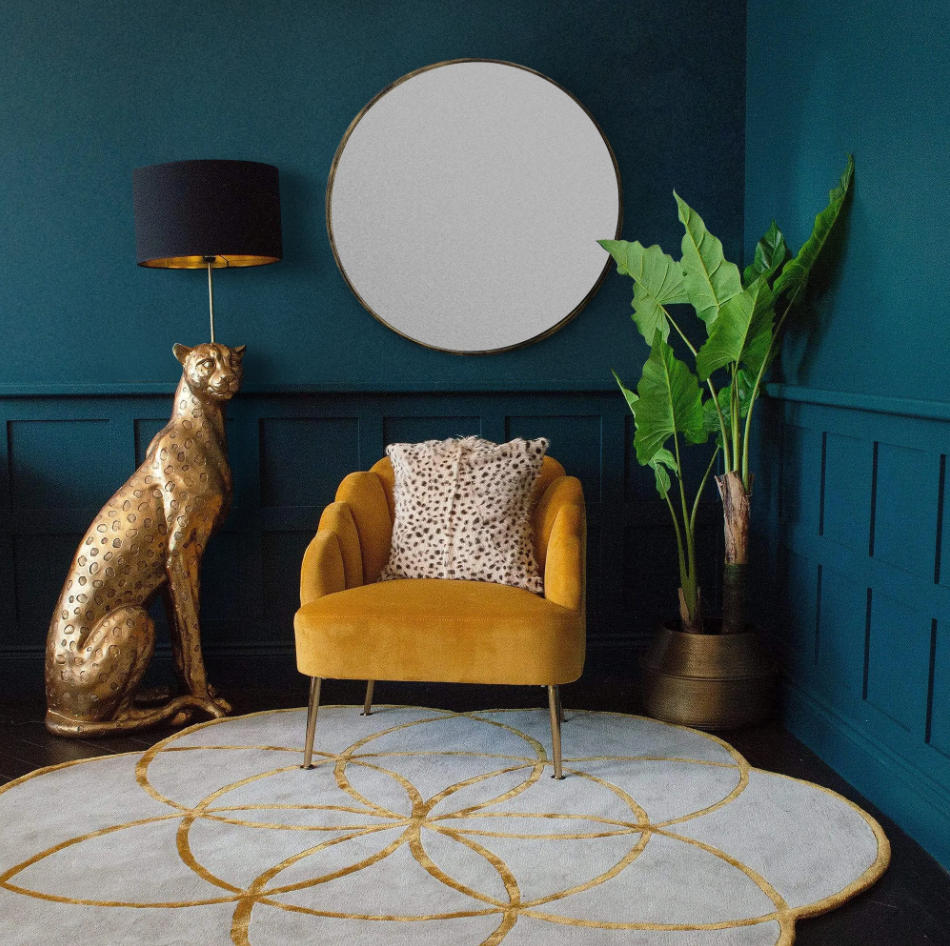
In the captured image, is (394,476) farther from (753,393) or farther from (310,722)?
(753,393)

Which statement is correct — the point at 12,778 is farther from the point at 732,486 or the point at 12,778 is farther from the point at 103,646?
the point at 732,486

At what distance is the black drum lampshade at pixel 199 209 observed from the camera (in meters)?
2.87

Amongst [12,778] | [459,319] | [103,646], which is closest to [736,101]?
[459,319]

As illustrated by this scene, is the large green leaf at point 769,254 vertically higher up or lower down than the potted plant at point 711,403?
higher up

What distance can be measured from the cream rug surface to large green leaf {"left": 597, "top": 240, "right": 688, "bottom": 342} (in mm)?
1240

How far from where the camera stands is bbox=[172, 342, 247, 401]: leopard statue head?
9.83 feet

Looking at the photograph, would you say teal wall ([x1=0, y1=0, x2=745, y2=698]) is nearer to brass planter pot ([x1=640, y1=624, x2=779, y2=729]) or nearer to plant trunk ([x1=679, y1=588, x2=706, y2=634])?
plant trunk ([x1=679, y1=588, x2=706, y2=634])

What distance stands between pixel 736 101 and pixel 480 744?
227cm

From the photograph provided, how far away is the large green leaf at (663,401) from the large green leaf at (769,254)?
379 mm

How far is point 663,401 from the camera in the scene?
2.85 m

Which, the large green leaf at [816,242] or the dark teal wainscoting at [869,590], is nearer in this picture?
the dark teal wainscoting at [869,590]

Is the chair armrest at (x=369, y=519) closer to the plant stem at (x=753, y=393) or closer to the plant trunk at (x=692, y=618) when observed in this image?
the plant trunk at (x=692, y=618)

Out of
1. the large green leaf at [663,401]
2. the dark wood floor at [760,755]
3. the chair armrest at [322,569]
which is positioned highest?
the large green leaf at [663,401]

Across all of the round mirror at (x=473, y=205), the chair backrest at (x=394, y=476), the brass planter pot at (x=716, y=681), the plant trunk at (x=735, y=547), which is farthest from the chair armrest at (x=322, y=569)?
Answer: the plant trunk at (x=735, y=547)
